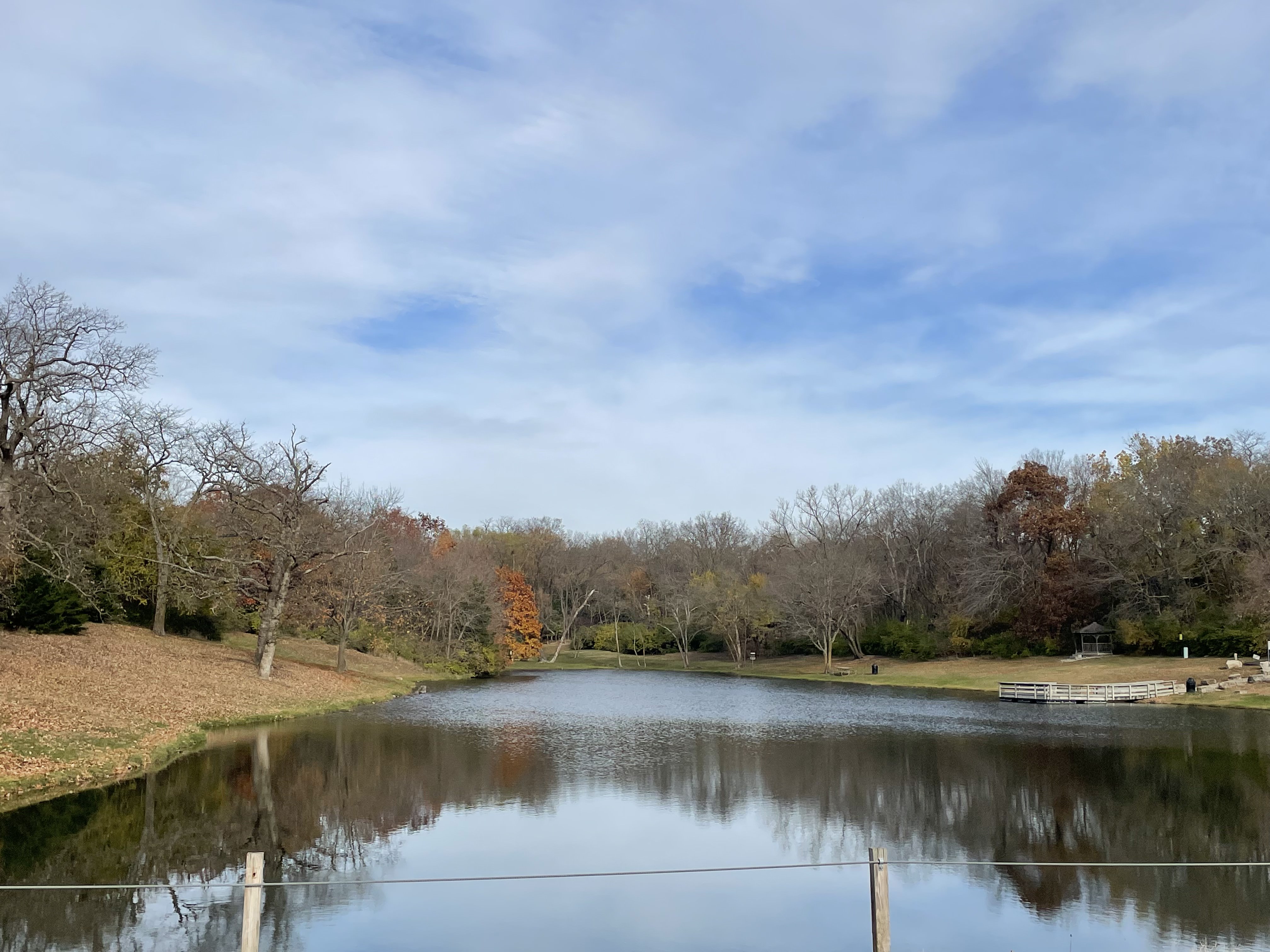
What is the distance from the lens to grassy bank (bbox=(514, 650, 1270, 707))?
44.3 m

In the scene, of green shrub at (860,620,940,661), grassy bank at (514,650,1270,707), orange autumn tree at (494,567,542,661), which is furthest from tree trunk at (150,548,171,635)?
green shrub at (860,620,940,661)

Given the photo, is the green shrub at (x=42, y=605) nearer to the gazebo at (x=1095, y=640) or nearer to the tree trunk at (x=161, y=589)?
the tree trunk at (x=161, y=589)

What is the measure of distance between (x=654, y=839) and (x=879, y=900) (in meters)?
8.17

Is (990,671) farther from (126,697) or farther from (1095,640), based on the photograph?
(126,697)

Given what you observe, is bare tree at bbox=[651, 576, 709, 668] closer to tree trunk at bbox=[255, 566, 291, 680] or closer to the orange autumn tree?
the orange autumn tree

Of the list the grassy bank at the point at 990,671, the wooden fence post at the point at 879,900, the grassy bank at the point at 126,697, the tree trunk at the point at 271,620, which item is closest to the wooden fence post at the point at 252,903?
the wooden fence post at the point at 879,900

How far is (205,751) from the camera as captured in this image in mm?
24172

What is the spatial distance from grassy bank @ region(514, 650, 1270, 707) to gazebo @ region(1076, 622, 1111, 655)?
1765 mm

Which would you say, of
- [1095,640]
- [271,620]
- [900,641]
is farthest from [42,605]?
[1095,640]

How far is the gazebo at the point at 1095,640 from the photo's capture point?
62.3m

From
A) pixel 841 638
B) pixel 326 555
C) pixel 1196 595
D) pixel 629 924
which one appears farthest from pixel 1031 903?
pixel 841 638

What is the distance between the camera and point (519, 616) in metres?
80.2

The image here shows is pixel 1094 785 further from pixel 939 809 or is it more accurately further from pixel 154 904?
pixel 154 904

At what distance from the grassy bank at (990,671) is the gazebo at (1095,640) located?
Answer: 5.79 ft
